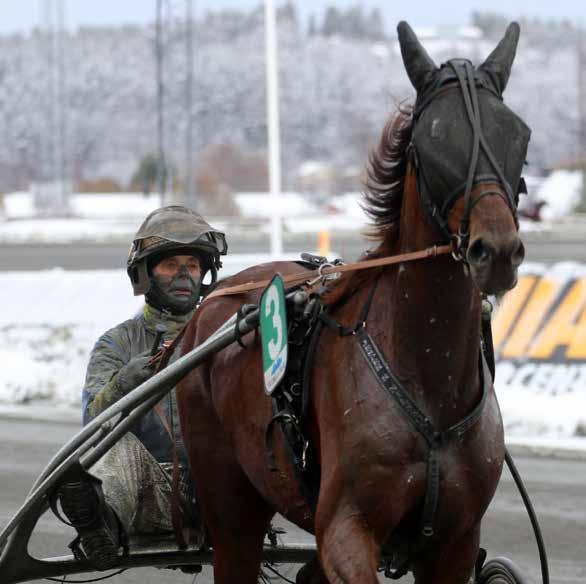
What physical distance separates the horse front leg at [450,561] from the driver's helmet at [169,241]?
1.87 meters

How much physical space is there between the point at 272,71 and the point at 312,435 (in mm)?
11237

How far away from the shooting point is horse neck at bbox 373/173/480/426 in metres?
4.01

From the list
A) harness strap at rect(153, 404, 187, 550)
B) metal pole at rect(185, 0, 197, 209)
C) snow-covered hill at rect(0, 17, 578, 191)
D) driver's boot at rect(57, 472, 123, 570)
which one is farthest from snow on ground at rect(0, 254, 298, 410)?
snow-covered hill at rect(0, 17, 578, 191)

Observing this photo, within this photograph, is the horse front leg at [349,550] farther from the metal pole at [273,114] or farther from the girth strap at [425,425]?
the metal pole at [273,114]

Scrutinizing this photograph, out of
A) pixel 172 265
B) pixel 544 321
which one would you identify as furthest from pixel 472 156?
pixel 544 321

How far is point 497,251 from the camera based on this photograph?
351 centimetres

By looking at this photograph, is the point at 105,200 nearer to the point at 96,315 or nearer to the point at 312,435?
the point at 96,315

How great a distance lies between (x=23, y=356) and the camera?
12.3m

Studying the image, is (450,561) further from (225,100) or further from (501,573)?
(225,100)

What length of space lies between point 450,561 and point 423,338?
0.69 m

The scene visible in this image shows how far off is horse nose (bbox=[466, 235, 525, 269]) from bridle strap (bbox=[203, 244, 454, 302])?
0.25 metres

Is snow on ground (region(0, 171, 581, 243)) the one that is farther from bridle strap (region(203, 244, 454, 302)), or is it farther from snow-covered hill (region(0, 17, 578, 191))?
bridle strap (region(203, 244, 454, 302))

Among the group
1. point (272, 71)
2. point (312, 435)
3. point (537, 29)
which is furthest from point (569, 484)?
point (537, 29)

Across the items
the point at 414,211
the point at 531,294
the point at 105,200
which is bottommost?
the point at 105,200
